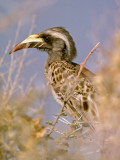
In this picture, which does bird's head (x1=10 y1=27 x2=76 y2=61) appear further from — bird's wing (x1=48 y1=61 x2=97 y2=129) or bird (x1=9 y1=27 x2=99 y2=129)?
bird's wing (x1=48 y1=61 x2=97 y2=129)

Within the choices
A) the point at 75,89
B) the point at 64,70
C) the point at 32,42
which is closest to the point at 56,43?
the point at 32,42

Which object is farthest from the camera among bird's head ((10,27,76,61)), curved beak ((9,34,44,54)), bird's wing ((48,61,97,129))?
bird's head ((10,27,76,61))

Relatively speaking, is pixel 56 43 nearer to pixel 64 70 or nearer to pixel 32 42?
pixel 32 42

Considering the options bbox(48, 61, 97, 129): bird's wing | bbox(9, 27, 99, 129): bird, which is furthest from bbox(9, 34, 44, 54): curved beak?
bbox(48, 61, 97, 129): bird's wing

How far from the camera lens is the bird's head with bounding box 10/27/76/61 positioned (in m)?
5.66

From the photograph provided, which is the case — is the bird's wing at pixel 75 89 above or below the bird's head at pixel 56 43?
below

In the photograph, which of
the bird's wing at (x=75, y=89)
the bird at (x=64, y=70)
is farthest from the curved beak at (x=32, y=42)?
the bird's wing at (x=75, y=89)

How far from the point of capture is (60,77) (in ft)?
16.8

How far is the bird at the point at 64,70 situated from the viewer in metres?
4.73

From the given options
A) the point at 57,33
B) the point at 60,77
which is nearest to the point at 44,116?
the point at 60,77

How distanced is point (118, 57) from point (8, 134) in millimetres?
982

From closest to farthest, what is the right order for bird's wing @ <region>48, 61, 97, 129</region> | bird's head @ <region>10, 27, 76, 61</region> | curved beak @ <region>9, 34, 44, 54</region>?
1. bird's wing @ <region>48, 61, 97, 129</region>
2. curved beak @ <region>9, 34, 44, 54</region>
3. bird's head @ <region>10, 27, 76, 61</region>

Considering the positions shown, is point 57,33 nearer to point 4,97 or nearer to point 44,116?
point 4,97

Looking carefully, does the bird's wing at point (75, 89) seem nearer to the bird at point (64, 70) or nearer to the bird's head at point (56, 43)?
the bird at point (64, 70)
